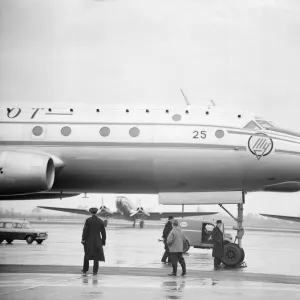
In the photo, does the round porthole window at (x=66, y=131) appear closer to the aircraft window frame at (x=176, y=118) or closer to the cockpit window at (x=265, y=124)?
the aircraft window frame at (x=176, y=118)

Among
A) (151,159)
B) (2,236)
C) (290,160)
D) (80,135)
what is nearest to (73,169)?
(80,135)

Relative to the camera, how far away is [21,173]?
11734 mm

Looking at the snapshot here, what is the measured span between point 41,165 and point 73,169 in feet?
3.50

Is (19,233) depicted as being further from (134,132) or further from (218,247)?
(134,132)

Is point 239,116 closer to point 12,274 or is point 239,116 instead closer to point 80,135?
point 80,135

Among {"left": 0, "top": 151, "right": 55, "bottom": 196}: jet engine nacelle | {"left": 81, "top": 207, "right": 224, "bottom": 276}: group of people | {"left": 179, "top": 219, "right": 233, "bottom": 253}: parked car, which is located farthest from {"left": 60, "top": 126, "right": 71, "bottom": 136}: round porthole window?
{"left": 179, "top": 219, "right": 233, "bottom": 253}: parked car

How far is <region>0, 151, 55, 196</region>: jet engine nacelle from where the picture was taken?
11.7 metres

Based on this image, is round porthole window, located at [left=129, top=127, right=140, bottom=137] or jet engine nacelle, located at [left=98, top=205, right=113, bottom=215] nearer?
round porthole window, located at [left=129, top=127, right=140, bottom=137]

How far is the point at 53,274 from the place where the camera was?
11.8m

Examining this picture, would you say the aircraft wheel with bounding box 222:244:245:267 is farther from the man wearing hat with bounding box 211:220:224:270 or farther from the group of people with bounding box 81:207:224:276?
the group of people with bounding box 81:207:224:276

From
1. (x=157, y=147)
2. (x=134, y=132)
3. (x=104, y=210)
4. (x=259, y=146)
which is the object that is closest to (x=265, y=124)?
(x=259, y=146)

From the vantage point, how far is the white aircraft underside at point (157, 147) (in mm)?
12625

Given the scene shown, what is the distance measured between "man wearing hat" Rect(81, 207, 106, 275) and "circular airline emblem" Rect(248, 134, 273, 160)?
3.56 m

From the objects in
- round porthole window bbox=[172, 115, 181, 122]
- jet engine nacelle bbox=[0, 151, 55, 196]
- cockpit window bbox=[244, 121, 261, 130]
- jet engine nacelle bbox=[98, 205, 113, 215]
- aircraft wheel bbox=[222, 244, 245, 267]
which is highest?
jet engine nacelle bbox=[98, 205, 113, 215]
